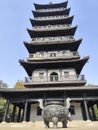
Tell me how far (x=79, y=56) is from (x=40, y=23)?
32.1 ft

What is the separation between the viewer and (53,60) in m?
19.5

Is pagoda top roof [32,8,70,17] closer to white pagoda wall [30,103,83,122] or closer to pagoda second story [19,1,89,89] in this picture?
pagoda second story [19,1,89,89]

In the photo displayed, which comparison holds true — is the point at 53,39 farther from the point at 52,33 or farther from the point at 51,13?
the point at 51,13

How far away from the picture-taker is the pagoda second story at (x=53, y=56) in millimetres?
18052

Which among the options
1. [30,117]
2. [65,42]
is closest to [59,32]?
[65,42]

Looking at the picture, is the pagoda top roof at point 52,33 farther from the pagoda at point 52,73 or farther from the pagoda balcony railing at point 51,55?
the pagoda balcony railing at point 51,55

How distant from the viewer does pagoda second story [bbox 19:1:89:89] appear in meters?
18.1

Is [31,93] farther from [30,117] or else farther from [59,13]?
[59,13]

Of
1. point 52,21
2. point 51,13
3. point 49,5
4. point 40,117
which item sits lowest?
point 40,117

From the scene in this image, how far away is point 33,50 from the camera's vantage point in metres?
21.7

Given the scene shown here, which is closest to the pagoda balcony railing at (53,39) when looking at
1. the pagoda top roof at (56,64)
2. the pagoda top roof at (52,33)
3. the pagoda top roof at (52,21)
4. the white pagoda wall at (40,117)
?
the pagoda top roof at (52,33)

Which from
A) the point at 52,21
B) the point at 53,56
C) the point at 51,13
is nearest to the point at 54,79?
the point at 53,56

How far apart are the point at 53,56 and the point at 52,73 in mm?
2609

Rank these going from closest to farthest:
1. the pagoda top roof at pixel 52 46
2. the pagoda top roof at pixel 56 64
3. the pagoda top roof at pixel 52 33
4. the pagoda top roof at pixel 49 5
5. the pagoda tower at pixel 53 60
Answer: the pagoda tower at pixel 53 60 < the pagoda top roof at pixel 56 64 < the pagoda top roof at pixel 52 46 < the pagoda top roof at pixel 52 33 < the pagoda top roof at pixel 49 5
